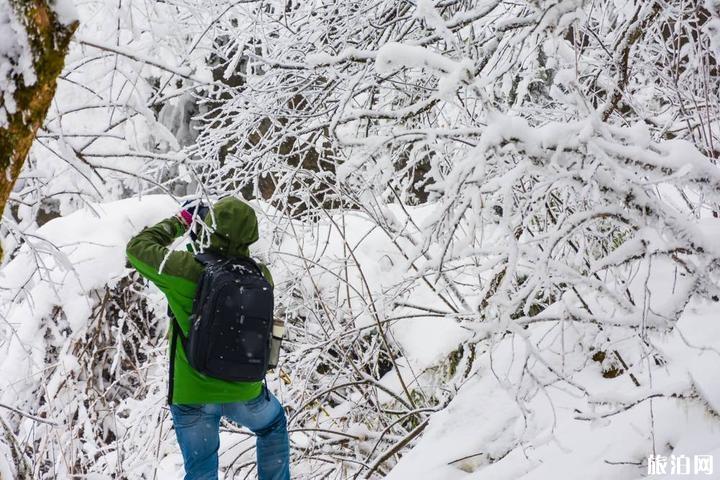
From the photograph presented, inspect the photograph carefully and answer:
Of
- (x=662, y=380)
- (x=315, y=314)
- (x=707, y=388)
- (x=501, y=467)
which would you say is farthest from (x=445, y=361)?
(x=707, y=388)

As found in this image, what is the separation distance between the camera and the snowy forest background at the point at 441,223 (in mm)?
1755

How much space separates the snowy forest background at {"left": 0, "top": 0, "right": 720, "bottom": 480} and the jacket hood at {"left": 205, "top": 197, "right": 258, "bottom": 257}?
39 centimetres

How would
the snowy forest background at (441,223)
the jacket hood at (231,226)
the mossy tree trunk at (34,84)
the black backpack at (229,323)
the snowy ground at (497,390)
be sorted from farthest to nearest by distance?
the jacket hood at (231,226)
the black backpack at (229,323)
the snowy ground at (497,390)
the snowy forest background at (441,223)
the mossy tree trunk at (34,84)

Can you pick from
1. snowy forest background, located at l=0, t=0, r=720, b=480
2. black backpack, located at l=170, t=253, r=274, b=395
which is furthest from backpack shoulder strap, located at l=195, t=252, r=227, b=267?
snowy forest background, located at l=0, t=0, r=720, b=480

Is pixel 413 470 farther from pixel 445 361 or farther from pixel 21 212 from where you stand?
pixel 21 212

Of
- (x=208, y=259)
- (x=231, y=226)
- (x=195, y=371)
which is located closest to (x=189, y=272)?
(x=208, y=259)

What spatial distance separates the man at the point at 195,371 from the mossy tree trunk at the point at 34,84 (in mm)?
1714

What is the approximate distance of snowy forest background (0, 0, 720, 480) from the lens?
5.76 ft

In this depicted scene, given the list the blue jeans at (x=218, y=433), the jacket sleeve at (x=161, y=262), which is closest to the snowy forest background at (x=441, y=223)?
the jacket sleeve at (x=161, y=262)

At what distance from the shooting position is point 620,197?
5.62 ft

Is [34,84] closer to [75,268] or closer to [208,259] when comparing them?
[208,259]

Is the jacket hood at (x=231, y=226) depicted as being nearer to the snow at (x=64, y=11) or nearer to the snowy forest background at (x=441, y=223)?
the snowy forest background at (x=441, y=223)

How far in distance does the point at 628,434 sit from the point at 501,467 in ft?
1.79

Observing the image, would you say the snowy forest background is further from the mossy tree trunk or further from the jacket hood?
the jacket hood
